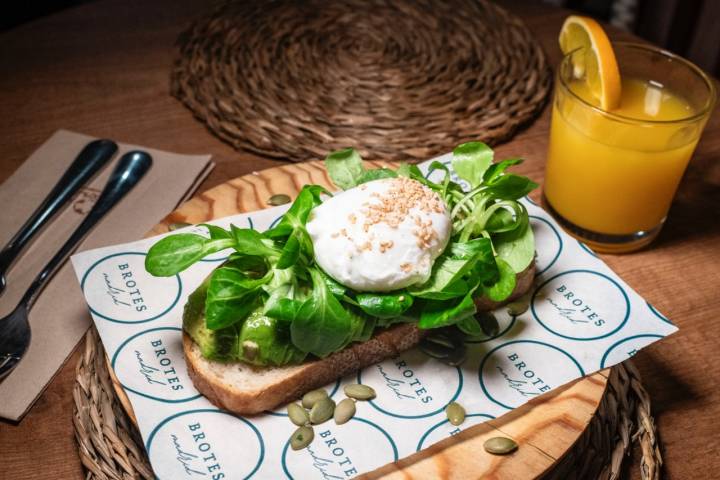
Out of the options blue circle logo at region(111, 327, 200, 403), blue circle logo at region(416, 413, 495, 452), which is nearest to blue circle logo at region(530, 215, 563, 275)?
blue circle logo at region(416, 413, 495, 452)

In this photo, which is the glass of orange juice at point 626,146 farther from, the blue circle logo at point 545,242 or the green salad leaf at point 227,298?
the green salad leaf at point 227,298

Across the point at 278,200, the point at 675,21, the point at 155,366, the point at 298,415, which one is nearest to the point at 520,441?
the point at 298,415

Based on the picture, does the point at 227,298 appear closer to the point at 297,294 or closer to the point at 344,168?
the point at 297,294

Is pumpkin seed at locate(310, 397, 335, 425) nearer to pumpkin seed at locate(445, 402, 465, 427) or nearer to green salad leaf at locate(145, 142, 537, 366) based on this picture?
green salad leaf at locate(145, 142, 537, 366)

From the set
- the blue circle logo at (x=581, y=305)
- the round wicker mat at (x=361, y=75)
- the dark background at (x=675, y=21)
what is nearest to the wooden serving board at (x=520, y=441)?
the blue circle logo at (x=581, y=305)

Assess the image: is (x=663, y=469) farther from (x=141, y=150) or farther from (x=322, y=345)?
(x=141, y=150)
